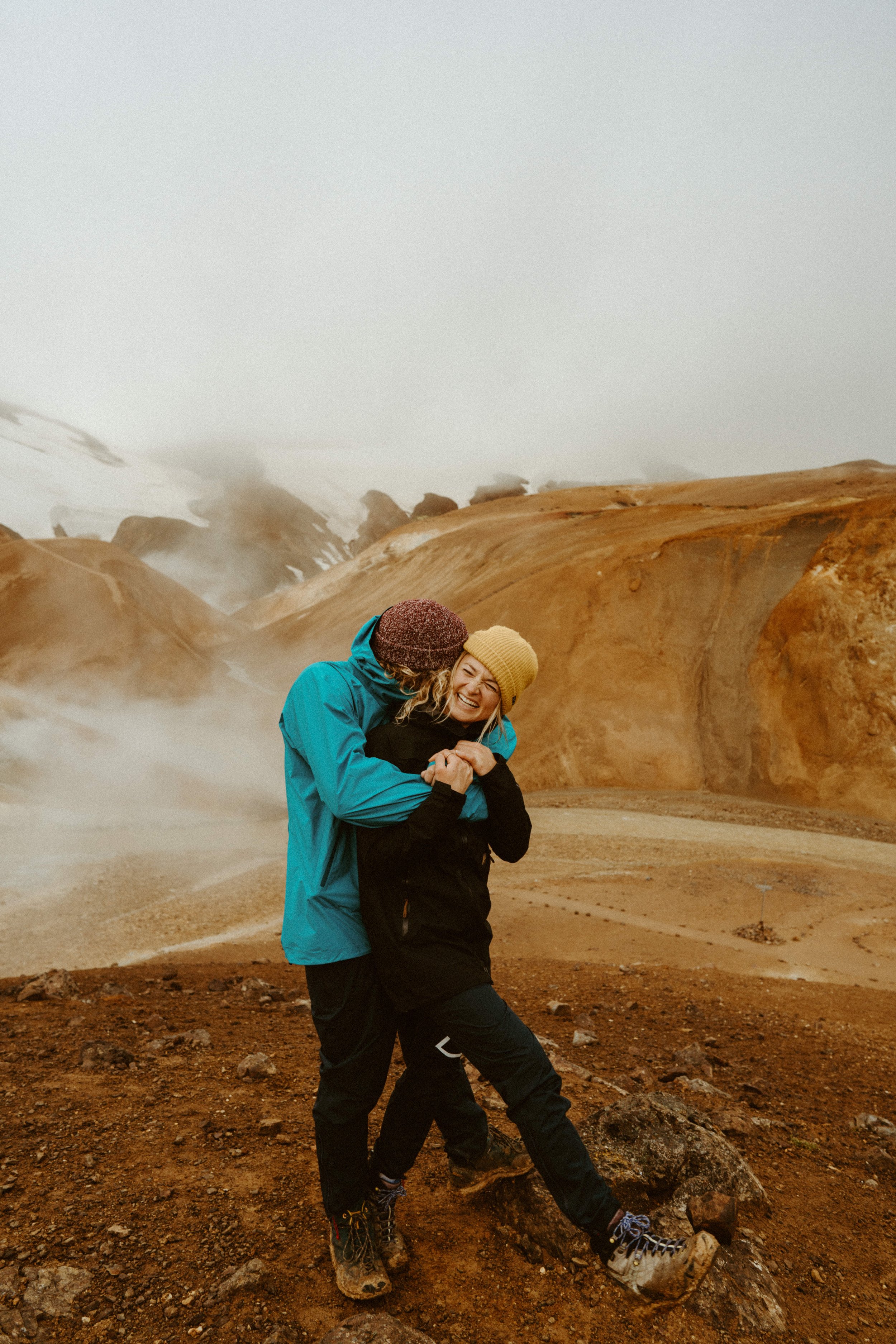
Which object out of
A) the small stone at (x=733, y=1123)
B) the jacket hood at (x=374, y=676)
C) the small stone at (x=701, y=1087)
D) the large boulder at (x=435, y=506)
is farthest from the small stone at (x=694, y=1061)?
the large boulder at (x=435, y=506)

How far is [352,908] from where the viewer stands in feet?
6.93

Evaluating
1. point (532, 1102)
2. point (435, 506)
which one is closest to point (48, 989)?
point (532, 1102)

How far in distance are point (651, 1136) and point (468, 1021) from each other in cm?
119

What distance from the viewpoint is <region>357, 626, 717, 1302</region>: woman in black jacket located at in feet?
6.70

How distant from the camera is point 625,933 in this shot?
920 centimetres

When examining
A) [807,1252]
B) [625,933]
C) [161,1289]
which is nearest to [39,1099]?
[161,1289]

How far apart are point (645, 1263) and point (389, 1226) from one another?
2.41 feet

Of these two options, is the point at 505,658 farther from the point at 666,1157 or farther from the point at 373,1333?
the point at 666,1157

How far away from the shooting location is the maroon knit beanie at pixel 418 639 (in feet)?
7.16

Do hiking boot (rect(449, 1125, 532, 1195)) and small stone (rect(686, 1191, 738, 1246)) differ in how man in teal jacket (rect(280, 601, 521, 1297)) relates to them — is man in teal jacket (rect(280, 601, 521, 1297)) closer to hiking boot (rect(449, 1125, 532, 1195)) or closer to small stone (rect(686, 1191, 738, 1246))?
hiking boot (rect(449, 1125, 532, 1195))

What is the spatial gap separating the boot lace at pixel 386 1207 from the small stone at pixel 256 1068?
1.61 meters

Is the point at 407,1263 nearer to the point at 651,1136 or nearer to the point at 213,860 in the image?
the point at 651,1136

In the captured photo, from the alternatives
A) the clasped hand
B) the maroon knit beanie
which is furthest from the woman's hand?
the maroon knit beanie

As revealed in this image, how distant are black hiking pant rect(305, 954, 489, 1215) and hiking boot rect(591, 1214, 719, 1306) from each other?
1.87ft
